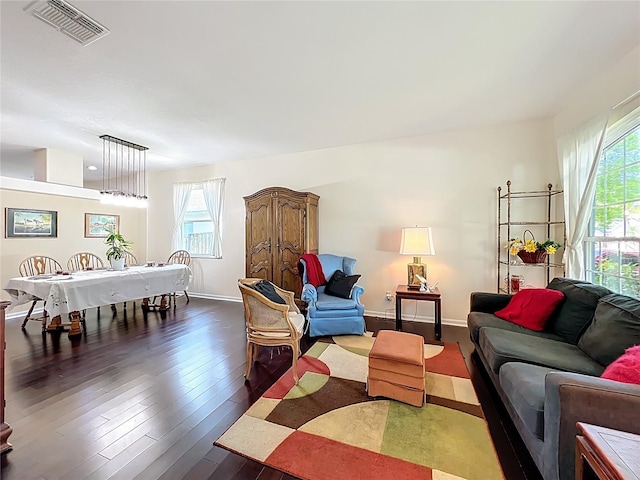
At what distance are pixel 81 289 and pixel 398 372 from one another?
386 cm

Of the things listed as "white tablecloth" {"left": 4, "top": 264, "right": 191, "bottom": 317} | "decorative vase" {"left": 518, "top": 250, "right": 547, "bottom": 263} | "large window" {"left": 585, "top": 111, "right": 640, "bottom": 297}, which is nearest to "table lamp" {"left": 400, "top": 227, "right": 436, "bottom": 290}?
"decorative vase" {"left": 518, "top": 250, "right": 547, "bottom": 263}

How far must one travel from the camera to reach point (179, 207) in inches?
231

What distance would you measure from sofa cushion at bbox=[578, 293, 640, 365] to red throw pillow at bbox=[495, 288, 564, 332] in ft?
1.23

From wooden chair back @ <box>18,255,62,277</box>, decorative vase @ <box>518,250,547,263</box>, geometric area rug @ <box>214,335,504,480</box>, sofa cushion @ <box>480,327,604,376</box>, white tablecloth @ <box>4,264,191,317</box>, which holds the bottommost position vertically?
geometric area rug @ <box>214,335,504,480</box>

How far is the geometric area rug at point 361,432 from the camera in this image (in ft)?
4.81

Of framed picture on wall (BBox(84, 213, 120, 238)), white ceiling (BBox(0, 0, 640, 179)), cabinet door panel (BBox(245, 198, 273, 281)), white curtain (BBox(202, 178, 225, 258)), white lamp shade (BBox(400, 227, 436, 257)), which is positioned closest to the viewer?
white ceiling (BBox(0, 0, 640, 179))

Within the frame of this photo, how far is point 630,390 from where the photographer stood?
3.59ft

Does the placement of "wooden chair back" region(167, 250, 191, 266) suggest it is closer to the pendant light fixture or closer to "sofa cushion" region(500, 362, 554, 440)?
the pendant light fixture

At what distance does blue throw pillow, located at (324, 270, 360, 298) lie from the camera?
359cm

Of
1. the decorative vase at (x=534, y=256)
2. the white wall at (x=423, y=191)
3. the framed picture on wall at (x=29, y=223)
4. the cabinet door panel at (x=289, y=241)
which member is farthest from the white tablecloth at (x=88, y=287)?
the decorative vase at (x=534, y=256)

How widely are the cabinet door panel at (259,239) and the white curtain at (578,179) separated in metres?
3.78

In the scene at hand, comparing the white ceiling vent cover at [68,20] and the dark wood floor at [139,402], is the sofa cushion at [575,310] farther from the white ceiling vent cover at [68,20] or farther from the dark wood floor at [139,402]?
the white ceiling vent cover at [68,20]

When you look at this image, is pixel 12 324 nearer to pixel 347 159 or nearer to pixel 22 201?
pixel 22 201

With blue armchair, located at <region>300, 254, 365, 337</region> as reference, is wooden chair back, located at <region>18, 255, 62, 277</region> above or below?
above
